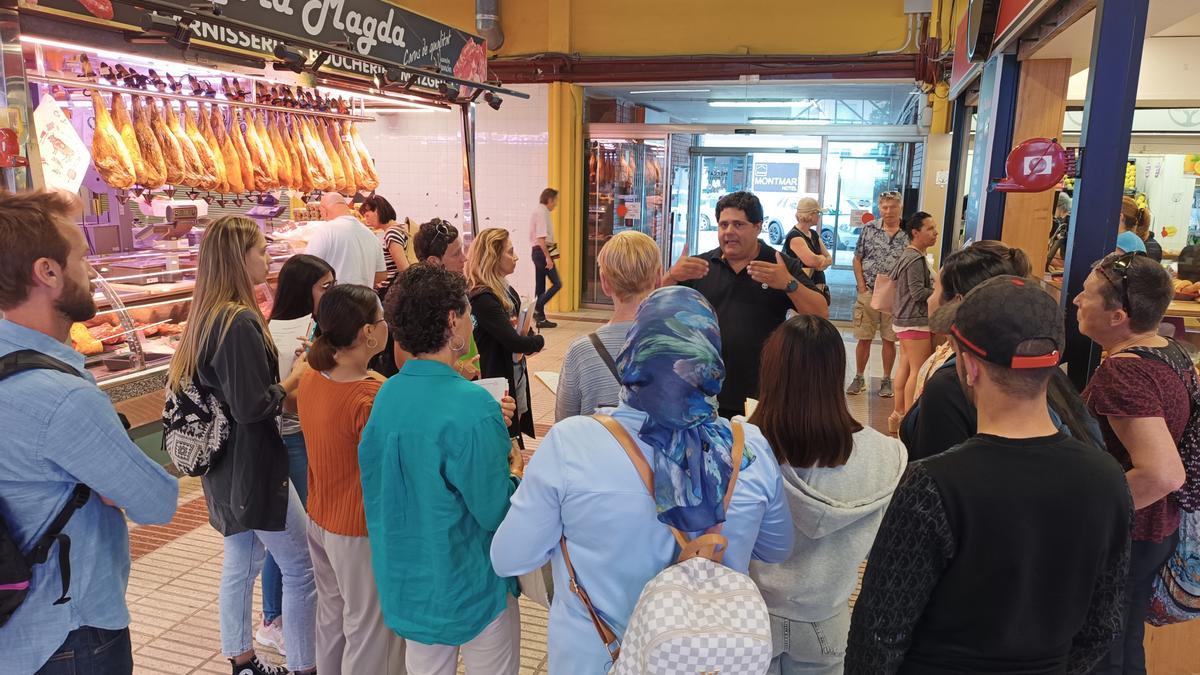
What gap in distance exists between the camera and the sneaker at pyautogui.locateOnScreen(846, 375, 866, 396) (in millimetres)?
7332

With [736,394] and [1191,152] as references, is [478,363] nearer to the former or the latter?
[736,394]

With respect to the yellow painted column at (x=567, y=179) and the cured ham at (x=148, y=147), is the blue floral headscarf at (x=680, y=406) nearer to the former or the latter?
the cured ham at (x=148, y=147)

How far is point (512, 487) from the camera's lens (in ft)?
7.11

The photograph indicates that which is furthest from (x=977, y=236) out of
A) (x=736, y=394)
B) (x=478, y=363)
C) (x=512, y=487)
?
(x=512, y=487)

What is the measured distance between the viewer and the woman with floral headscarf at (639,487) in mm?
1508

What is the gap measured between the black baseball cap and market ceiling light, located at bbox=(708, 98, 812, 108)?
11929 millimetres

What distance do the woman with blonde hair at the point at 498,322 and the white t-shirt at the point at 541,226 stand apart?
19.6 ft

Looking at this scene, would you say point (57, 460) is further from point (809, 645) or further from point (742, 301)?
point (742, 301)

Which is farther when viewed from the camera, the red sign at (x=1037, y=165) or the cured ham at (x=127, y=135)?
the cured ham at (x=127, y=135)

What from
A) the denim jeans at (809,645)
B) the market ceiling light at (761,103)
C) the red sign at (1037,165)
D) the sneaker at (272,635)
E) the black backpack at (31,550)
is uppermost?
the market ceiling light at (761,103)

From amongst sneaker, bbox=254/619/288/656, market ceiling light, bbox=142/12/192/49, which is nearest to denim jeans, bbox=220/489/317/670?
sneaker, bbox=254/619/288/656

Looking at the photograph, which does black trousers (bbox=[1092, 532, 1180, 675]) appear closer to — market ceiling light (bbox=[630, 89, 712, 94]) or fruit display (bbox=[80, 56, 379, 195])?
fruit display (bbox=[80, 56, 379, 195])

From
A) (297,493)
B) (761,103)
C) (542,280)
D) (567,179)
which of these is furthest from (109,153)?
(761,103)

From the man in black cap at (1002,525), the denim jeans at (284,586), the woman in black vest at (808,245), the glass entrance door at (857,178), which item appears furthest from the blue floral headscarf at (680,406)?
the glass entrance door at (857,178)
